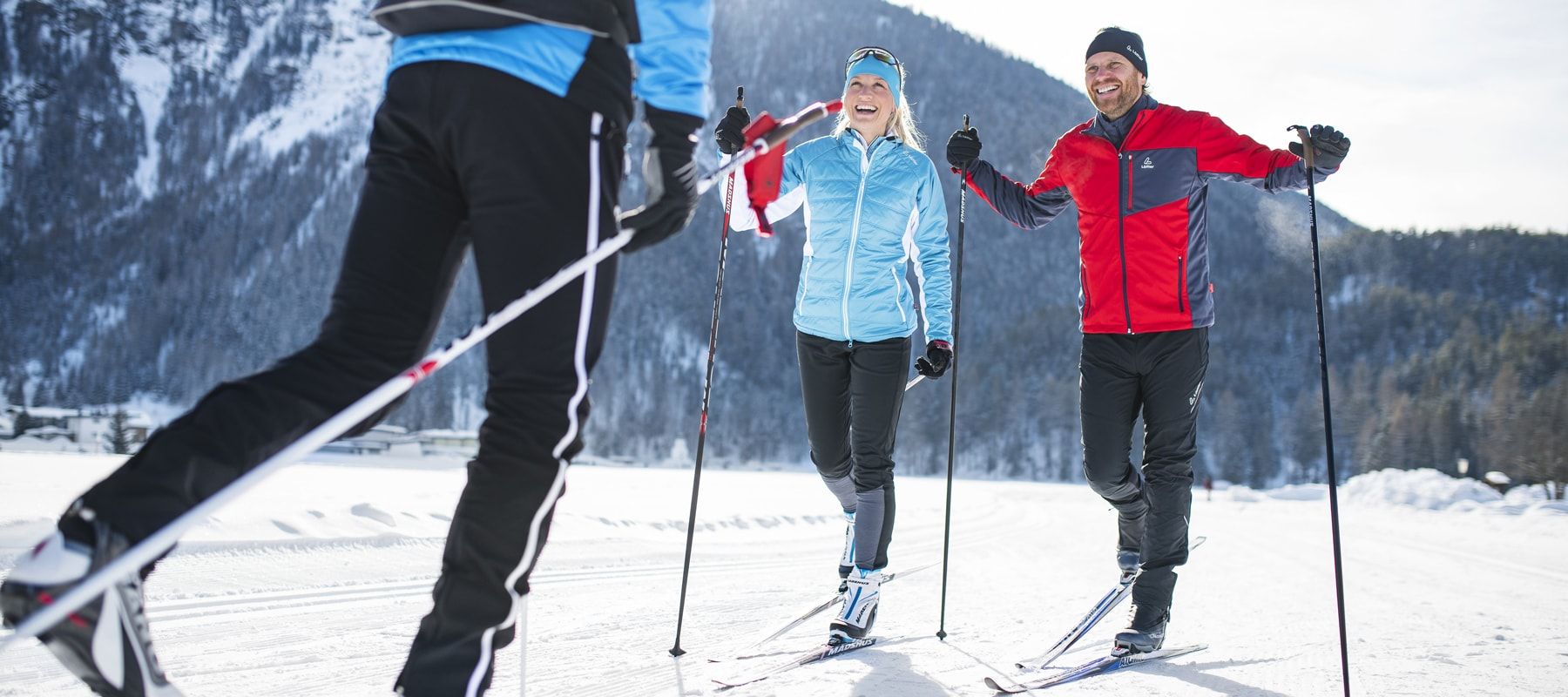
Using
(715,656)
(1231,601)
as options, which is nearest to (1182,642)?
(1231,601)

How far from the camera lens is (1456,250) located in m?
127

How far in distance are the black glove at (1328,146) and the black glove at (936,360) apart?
1670 mm

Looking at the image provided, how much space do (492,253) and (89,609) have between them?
2.66ft

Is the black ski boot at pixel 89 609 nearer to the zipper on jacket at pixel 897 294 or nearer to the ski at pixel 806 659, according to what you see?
the ski at pixel 806 659

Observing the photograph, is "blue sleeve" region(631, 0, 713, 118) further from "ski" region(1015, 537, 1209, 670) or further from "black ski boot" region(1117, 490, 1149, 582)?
"black ski boot" region(1117, 490, 1149, 582)

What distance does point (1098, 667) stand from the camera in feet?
10.4

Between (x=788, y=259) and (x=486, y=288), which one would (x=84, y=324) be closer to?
(x=788, y=259)

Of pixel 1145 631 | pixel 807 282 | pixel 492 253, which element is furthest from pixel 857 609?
pixel 492 253

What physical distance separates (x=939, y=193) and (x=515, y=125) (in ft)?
9.28

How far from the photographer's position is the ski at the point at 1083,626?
330cm

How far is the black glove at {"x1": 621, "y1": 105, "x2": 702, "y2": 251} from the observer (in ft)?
6.15

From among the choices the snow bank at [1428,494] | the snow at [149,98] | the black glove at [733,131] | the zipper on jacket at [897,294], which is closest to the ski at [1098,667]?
the zipper on jacket at [897,294]

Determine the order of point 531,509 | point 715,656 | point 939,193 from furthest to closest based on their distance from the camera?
point 939,193 < point 715,656 < point 531,509

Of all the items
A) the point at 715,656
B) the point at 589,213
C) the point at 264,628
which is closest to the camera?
the point at 589,213
